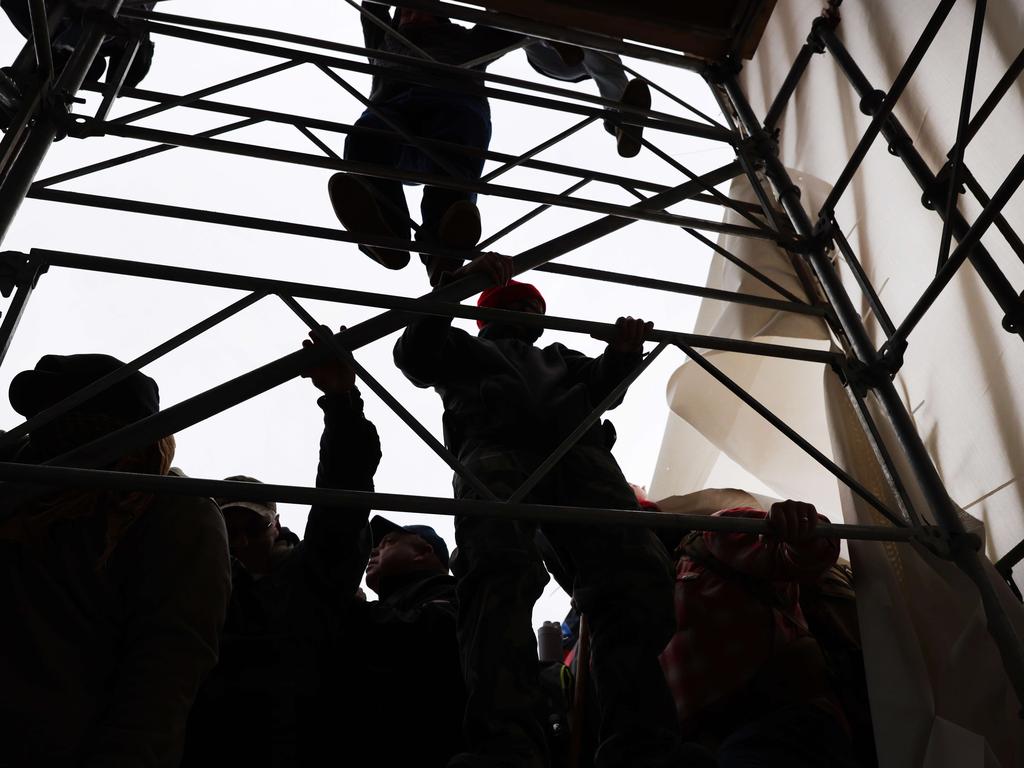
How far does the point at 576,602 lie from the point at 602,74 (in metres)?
2.20

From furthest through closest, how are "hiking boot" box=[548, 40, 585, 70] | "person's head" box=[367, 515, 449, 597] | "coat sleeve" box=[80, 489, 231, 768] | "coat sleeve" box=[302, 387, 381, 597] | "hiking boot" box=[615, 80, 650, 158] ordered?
1. "hiking boot" box=[548, 40, 585, 70]
2. "hiking boot" box=[615, 80, 650, 158]
3. "person's head" box=[367, 515, 449, 597]
4. "coat sleeve" box=[302, 387, 381, 597]
5. "coat sleeve" box=[80, 489, 231, 768]

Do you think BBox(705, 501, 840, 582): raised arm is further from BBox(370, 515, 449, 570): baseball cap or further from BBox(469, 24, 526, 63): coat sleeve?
BBox(469, 24, 526, 63): coat sleeve

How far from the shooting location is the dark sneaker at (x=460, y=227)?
2129 mm

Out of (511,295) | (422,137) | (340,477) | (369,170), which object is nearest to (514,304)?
(511,295)

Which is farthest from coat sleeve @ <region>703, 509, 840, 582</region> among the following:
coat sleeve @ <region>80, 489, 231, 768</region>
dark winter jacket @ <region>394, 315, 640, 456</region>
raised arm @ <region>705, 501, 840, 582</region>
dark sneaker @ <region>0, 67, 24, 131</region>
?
dark sneaker @ <region>0, 67, 24, 131</region>

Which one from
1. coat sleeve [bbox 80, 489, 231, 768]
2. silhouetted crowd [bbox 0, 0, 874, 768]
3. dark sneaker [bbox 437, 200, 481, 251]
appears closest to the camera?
coat sleeve [bbox 80, 489, 231, 768]

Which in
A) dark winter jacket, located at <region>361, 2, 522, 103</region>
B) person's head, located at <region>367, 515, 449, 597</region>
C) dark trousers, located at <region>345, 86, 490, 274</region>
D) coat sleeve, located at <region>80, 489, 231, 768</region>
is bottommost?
coat sleeve, located at <region>80, 489, 231, 768</region>

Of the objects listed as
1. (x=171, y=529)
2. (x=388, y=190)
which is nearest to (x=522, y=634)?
(x=171, y=529)

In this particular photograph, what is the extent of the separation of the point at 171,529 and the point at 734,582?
1.24 m

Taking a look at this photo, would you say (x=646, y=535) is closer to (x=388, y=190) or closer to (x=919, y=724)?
(x=919, y=724)

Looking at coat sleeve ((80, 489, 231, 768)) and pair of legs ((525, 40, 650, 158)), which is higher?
pair of legs ((525, 40, 650, 158))

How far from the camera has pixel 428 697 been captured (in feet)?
5.75

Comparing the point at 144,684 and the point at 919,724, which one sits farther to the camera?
the point at 919,724

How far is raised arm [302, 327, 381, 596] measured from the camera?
1682 mm
